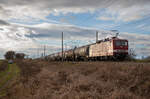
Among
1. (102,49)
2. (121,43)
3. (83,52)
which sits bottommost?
(83,52)

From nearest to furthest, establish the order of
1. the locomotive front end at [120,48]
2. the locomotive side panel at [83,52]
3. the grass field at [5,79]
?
the grass field at [5,79] → the locomotive front end at [120,48] → the locomotive side panel at [83,52]

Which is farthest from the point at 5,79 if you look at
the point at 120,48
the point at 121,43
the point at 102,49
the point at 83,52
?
the point at 83,52

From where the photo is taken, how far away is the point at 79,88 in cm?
1109

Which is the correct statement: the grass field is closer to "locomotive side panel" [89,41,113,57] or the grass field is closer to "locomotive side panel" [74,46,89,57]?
"locomotive side panel" [89,41,113,57]

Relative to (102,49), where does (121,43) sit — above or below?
above

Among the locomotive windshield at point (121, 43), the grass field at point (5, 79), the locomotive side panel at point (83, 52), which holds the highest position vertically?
the locomotive windshield at point (121, 43)

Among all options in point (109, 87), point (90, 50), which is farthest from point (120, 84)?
point (90, 50)

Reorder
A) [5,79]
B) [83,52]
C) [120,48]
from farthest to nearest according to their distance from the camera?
[83,52], [120,48], [5,79]

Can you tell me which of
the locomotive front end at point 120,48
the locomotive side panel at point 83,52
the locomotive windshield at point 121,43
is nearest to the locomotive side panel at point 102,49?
the locomotive front end at point 120,48

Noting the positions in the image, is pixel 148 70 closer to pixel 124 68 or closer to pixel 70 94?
pixel 124 68

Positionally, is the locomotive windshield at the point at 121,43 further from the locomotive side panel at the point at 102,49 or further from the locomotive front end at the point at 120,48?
the locomotive side panel at the point at 102,49

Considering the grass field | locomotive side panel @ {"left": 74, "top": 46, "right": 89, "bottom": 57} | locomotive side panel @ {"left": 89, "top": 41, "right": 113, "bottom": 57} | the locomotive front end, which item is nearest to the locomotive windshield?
the locomotive front end

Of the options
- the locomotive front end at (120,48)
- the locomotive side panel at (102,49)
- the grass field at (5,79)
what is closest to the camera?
the grass field at (5,79)

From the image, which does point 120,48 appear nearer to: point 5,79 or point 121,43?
point 121,43
